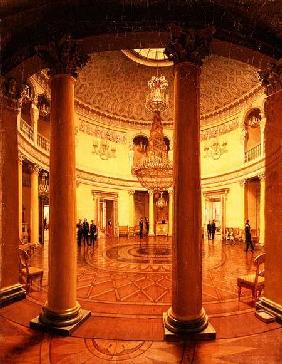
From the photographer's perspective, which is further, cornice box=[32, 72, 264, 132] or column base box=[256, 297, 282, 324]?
cornice box=[32, 72, 264, 132]

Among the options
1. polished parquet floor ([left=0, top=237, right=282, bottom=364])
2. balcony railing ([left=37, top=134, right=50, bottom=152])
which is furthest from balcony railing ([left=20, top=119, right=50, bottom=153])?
polished parquet floor ([left=0, top=237, right=282, bottom=364])

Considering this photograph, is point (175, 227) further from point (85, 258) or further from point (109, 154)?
point (109, 154)

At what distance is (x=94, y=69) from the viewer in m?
13.8

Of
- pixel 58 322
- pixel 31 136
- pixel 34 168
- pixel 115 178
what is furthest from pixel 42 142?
pixel 58 322

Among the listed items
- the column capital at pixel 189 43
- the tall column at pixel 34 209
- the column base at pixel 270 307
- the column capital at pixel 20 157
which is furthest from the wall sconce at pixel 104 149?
the column base at pixel 270 307

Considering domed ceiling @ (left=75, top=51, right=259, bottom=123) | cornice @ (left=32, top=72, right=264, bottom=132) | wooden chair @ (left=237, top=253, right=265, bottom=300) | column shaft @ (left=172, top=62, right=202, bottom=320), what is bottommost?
wooden chair @ (left=237, top=253, right=265, bottom=300)

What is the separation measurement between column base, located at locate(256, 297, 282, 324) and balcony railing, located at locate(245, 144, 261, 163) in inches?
437

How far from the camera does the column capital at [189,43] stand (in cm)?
383

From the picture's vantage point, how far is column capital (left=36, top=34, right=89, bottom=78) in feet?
13.1

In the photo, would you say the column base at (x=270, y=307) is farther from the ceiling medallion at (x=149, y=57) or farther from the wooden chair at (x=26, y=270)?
the ceiling medallion at (x=149, y=57)

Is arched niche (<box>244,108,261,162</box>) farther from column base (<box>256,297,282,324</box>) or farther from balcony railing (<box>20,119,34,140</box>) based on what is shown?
column base (<box>256,297,282,324</box>)

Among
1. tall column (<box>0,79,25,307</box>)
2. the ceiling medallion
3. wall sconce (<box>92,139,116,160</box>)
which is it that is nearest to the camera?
tall column (<box>0,79,25,307</box>)

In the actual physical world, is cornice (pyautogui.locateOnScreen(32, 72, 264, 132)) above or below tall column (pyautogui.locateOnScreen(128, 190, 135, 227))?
above

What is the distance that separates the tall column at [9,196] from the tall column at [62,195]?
1.22 metres
